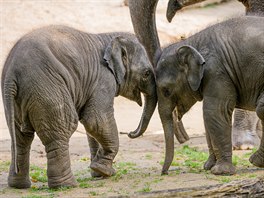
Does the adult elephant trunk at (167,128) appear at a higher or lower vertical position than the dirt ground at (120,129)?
higher

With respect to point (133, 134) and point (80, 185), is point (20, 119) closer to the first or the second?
point (80, 185)

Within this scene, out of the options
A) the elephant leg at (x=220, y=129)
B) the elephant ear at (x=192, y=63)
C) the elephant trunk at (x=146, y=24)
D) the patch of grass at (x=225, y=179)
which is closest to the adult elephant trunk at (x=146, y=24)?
the elephant trunk at (x=146, y=24)

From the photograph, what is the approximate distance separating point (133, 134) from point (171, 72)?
68 centimetres

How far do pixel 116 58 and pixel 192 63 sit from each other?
2.13ft

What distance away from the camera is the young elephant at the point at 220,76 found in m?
7.65

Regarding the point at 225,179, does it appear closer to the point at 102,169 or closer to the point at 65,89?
the point at 102,169

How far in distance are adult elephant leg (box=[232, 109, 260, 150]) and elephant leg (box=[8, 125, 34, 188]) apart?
127 inches

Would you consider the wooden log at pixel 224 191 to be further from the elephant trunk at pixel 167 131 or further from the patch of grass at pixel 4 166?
the patch of grass at pixel 4 166

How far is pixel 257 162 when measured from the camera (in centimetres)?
782

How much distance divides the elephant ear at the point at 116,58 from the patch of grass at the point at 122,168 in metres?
0.84

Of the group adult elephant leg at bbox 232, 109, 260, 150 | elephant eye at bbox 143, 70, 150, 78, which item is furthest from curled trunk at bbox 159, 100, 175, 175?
adult elephant leg at bbox 232, 109, 260, 150

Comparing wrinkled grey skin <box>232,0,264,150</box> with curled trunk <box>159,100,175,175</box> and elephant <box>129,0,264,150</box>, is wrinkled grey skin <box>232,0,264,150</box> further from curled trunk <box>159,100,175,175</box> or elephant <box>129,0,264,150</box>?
curled trunk <box>159,100,175,175</box>

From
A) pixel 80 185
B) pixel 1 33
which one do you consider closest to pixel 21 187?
pixel 80 185

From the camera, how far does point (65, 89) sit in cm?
730
